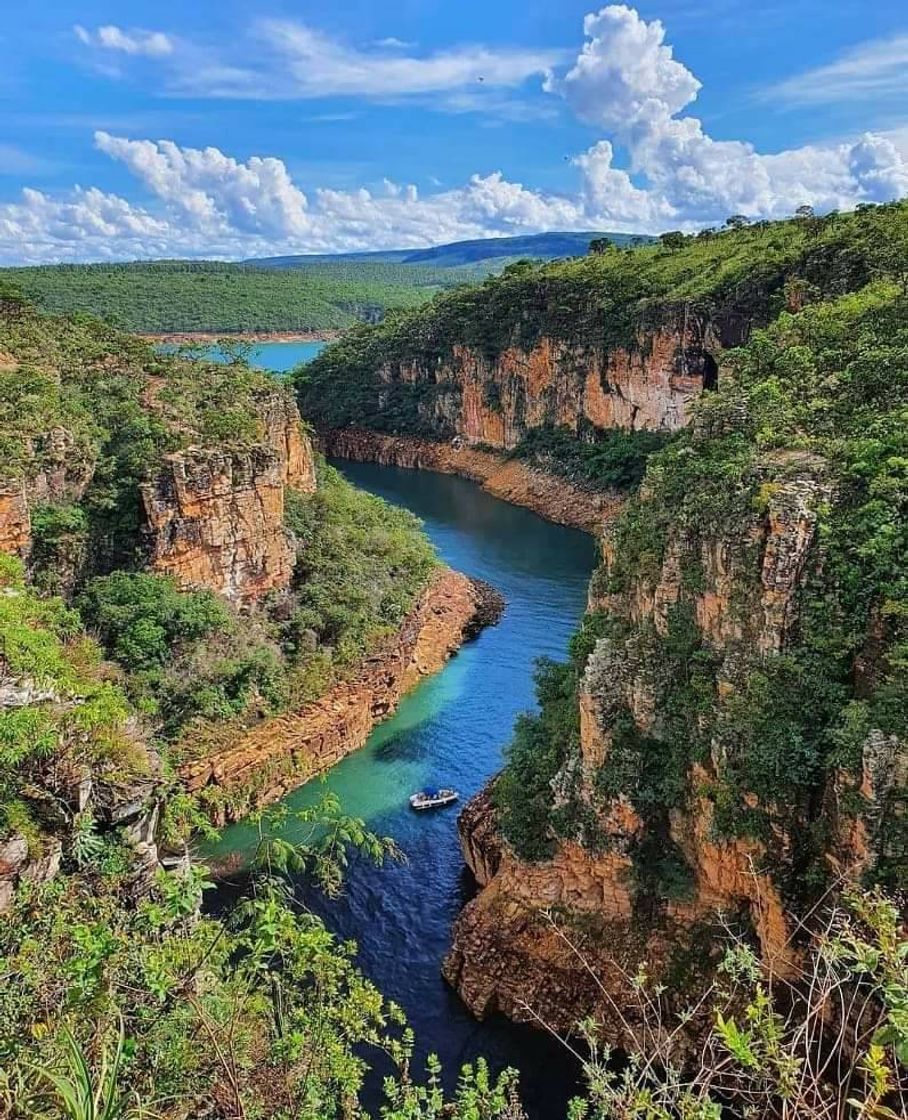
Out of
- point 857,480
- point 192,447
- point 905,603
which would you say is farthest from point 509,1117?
point 192,447

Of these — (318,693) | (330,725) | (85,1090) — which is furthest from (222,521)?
(85,1090)

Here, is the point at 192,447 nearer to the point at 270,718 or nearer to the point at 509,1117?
the point at 270,718

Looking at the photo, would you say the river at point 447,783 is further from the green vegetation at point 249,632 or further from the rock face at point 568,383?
the rock face at point 568,383

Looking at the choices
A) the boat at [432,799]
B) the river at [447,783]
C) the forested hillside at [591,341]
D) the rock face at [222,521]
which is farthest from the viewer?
the forested hillside at [591,341]

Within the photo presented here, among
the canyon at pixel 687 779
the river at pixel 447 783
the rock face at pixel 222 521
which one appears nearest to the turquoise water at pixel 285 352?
the river at pixel 447 783

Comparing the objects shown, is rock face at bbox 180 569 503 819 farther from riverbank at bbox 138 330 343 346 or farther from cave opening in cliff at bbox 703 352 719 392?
riverbank at bbox 138 330 343 346

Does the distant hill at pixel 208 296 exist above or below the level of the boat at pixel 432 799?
above

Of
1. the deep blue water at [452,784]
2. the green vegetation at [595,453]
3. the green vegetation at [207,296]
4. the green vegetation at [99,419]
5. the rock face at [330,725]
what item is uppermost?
the green vegetation at [207,296]
